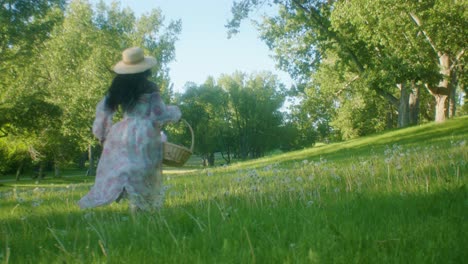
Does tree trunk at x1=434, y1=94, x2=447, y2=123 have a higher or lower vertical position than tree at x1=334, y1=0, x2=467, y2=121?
lower

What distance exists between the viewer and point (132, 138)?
6066 millimetres

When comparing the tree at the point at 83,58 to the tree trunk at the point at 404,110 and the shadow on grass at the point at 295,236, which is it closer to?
the tree trunk at the point at 404,110

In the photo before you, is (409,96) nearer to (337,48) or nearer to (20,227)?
(337,48)

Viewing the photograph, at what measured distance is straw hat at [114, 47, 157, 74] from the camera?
6.35 m

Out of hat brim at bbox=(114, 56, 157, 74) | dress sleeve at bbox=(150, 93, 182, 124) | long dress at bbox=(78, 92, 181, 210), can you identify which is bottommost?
long dress at bbox=(78, 92, 181, 210)

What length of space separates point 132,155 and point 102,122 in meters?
0.77

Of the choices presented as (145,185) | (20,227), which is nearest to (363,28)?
(145,185)

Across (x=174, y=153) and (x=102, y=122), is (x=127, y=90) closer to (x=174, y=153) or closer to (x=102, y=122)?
(x=102, y=122)

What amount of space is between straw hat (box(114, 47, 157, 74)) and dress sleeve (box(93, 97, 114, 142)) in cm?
56

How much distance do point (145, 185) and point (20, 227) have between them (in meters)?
1.60

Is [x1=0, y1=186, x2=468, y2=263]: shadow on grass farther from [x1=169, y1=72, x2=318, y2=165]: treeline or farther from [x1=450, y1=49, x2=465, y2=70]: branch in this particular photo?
[x1=169, y1=72, x2=318, y2=165]: treeline

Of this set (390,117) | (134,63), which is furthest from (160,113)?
(390,117)

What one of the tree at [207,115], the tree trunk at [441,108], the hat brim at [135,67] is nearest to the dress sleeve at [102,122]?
the hat brim at [135,67]

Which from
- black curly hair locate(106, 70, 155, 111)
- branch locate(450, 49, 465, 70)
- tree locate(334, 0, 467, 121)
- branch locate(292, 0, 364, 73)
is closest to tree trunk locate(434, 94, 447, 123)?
branch locate(450, 49, 465, 70)
